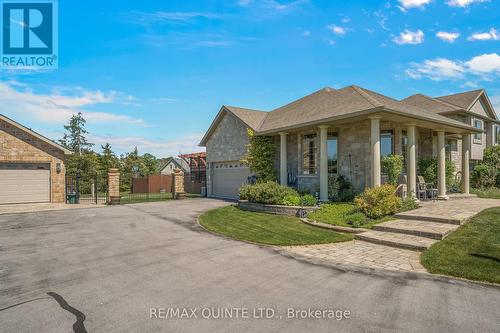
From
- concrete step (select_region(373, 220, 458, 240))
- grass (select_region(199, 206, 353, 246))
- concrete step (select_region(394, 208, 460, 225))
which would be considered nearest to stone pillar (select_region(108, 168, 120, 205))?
grass (select_region(199, 206, 353, 246))

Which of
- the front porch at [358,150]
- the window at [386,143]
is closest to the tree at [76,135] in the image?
the front porch at [358,150]

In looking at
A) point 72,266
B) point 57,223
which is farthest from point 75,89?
point 72,266

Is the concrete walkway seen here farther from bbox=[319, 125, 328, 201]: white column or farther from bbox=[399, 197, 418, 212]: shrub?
bbox=[319, 125, 328, 201]: white column

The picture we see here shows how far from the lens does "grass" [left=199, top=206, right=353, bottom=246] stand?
823cm

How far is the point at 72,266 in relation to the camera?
6.11 m

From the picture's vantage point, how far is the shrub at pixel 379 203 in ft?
33.1

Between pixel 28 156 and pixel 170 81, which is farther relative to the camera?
pixel 28 156

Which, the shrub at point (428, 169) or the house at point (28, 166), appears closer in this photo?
the shrub at point (428, 169)

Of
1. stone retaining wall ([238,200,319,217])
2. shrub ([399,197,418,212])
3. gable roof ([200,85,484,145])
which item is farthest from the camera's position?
stone retaining wall ([238,200,319,217])

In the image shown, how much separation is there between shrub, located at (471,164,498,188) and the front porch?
235 inches

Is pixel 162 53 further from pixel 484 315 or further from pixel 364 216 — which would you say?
pixel 484 315

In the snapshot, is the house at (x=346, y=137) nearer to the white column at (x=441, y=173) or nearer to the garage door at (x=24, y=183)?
the white column at (x=441, y=173)

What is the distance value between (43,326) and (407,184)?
43.4ft

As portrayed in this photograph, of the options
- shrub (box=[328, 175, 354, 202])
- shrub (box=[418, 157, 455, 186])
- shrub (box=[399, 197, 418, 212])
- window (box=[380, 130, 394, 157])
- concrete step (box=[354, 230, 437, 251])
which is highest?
window (box=[380, 130, 394, 157])
